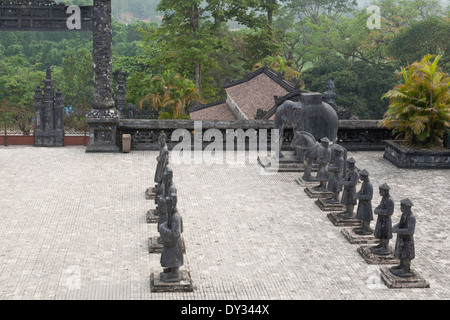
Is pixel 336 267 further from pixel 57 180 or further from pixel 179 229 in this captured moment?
pixel 57 180

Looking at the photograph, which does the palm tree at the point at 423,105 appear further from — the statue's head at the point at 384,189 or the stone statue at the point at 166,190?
the stone statue at the point at 166,190

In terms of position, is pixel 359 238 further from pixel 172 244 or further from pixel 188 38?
pixel 188 38

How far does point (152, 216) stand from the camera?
15305 mm

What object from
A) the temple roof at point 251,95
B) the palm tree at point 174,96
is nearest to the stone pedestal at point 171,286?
the temple roof at point 251,95

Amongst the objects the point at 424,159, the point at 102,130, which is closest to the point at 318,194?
the point at 424,159

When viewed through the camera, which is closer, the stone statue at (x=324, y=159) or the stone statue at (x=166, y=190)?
the stone statue at (x=166, y=190)

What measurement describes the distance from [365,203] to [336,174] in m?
2.03

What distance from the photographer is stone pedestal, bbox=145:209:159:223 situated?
597 inches

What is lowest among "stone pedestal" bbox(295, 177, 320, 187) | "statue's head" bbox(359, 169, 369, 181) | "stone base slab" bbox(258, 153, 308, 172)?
"stone pedestal" bbox(295, 177, 320, 187)

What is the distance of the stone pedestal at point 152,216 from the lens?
1516cm

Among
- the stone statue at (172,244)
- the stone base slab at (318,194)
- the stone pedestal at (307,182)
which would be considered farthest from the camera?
the stone pedestal at (307,182)

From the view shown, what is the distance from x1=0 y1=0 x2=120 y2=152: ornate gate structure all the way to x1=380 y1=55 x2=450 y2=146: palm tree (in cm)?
862

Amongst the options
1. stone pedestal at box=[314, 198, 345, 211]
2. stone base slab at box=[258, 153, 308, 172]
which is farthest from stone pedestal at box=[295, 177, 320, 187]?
stone pedestal at box=[314, 198, 345, 211]

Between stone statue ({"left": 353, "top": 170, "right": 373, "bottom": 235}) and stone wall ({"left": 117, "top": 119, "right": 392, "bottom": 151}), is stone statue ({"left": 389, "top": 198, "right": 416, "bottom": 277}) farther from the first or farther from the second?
stone wall ({"left": 117, "top": 119, "right": 392, "bottom": 151})
